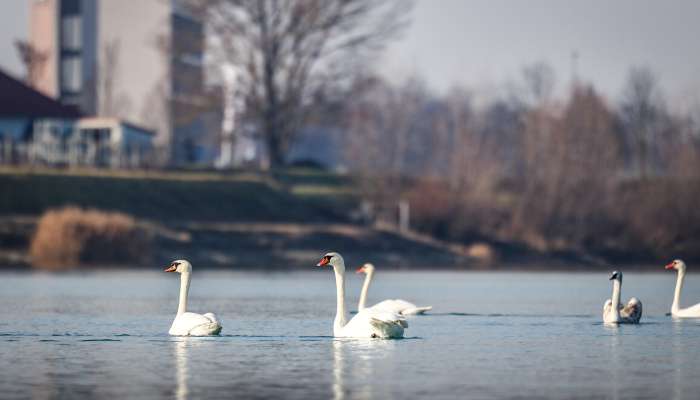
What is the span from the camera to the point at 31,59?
299ft

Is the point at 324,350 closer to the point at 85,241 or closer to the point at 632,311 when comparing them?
the point at 632,311

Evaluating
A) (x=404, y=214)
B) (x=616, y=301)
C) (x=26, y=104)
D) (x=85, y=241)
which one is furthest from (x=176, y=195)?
(x=616, y=301)

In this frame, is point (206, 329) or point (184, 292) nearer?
point (206, 329)

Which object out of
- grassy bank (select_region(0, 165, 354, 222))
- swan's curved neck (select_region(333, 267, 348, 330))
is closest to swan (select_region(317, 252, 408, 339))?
swan's curved neck (select_region(333, 267, 348, 330))

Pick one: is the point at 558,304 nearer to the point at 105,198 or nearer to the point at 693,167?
the point at 105,198

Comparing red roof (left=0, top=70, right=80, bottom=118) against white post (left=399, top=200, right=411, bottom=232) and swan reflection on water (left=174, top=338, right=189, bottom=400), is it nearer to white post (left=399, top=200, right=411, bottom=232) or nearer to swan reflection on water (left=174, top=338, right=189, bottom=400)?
white post (left=399, top=200, right=411, bottom=232)

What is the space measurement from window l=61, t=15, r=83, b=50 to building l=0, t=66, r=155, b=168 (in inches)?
1043

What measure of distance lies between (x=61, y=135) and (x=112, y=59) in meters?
22.5

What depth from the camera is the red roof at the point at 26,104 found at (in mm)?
72812

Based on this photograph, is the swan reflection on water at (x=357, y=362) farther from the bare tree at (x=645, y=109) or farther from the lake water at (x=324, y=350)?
the bare tree at (x=645, y=109)

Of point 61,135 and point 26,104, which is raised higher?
point 26,104

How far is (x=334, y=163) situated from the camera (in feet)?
541

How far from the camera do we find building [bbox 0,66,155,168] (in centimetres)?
7050

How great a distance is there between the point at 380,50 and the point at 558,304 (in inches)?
1647
